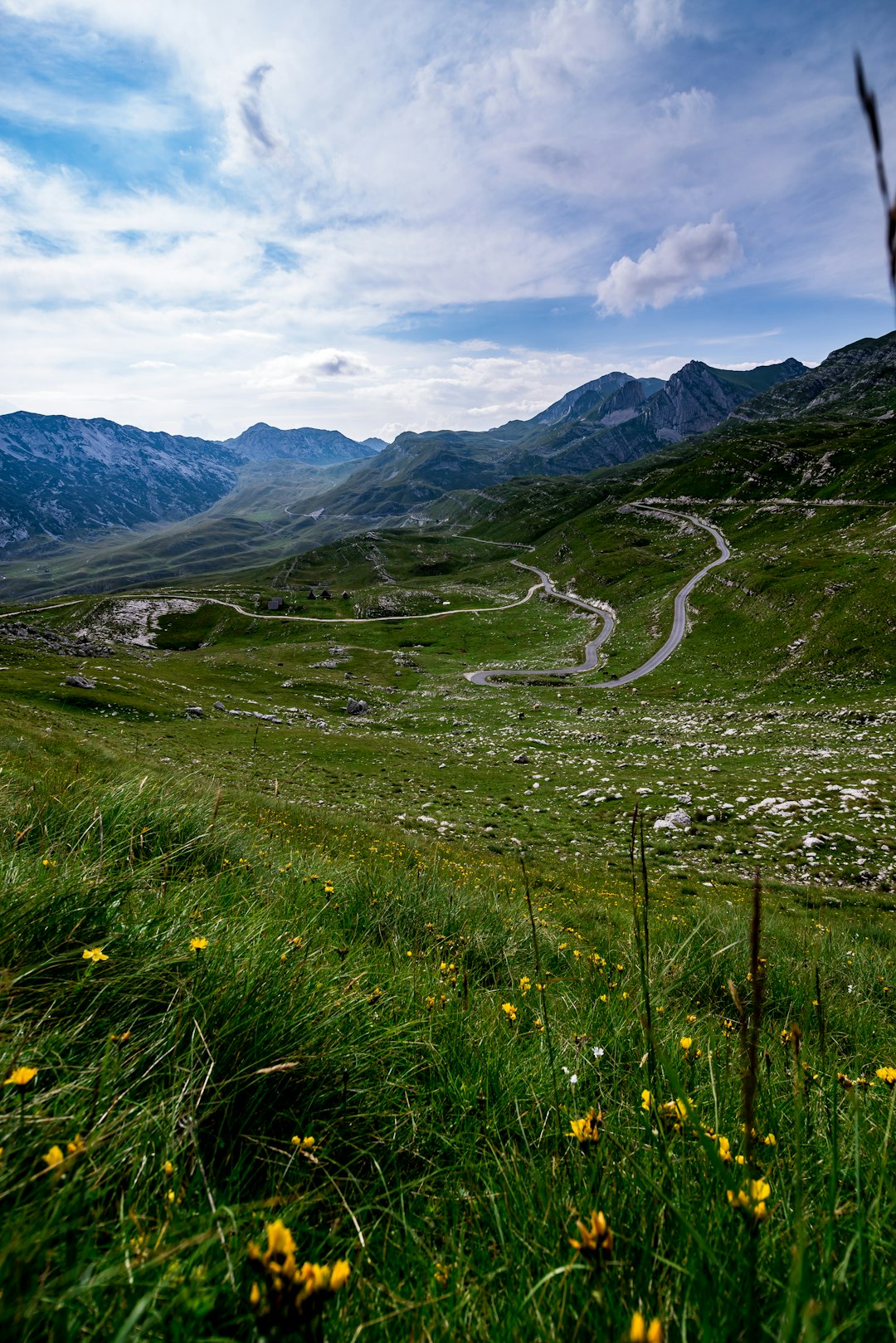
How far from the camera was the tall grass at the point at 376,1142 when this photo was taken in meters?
1.46

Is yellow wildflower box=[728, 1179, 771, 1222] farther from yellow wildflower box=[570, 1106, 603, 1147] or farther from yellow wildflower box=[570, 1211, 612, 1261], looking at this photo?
yellow wildflower box=[570, 1106, 603, 1147]

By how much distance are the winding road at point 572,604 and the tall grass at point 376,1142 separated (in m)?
56.6

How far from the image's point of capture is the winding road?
68500 mm

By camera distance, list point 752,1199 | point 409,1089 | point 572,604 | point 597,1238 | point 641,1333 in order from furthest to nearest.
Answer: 1. point 572,604
2. point 409,1089
3. point 752,1199
4. point 597,1238
5. point 641,1333

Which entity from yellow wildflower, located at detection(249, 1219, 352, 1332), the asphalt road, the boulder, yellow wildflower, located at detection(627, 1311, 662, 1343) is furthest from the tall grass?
the asphalt road

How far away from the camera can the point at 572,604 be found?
110000 millimetres

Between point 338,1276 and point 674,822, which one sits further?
point 674,822

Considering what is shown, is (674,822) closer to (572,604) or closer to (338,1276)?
(338,1276)

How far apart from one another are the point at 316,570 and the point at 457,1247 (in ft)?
633

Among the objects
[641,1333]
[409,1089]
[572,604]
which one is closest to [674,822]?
[409,1089]

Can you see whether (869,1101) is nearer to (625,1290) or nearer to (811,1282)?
(811,1282)

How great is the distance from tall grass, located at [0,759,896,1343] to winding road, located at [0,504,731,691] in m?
56.6

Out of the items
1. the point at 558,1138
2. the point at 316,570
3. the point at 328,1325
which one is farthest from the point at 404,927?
the point at 316,570

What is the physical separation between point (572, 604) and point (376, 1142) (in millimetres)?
111737
